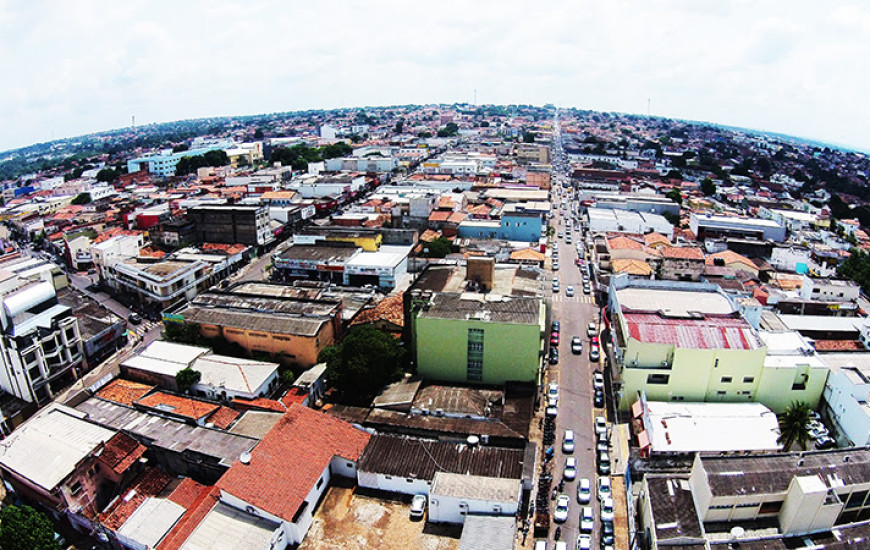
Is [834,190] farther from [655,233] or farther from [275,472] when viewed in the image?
[275,472]

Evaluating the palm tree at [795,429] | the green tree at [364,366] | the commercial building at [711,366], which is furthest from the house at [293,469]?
the palm tree at [795,429]

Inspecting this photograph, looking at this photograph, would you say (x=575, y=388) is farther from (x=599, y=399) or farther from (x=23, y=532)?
(x=23, y=532)

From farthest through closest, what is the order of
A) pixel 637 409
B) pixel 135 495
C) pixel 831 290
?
pixel 831 290
pixel 637 409
pixel 135 495

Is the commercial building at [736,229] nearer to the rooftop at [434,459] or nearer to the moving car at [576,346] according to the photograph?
the moving car at [576,346]

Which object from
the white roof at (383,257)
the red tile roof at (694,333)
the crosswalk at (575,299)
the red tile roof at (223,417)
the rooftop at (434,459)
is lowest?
the crosswalk at (575,299)

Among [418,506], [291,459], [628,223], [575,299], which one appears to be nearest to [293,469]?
[291,459]

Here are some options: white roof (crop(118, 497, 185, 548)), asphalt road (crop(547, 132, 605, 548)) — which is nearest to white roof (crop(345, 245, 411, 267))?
asphalt road (crop(547, 132, 605, 548))

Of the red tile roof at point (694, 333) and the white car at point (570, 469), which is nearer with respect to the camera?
the white car at point (570, 469)
